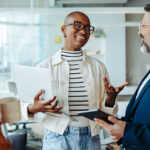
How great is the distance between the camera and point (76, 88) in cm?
201

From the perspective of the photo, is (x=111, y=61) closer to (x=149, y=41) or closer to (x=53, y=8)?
(x=53, y=8)

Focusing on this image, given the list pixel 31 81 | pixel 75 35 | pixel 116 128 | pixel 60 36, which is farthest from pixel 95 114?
pixel 60 36

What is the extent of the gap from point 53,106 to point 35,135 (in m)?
3.05

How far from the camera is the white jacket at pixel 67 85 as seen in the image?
196 centimetres

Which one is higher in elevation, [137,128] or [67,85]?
[67,85]

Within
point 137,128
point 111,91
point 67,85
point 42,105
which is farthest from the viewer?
point 67,85

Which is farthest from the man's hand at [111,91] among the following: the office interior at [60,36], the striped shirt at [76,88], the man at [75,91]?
the office interior at [60,36]

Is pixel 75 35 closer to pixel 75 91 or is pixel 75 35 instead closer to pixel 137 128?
pixel 75 91

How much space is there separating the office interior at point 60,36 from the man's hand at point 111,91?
2309mm

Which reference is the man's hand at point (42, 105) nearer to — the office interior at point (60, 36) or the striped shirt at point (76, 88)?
the striped shirt at point (76, 88)

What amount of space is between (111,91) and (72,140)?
42cm

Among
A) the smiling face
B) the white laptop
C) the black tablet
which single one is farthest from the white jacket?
the black tablet

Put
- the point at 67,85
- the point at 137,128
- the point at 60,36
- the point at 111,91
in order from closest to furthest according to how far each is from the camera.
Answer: the point at 137,128, the point at 111,91, the point at 67,85, the point at 60,36

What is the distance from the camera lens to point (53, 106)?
5.51 feet
